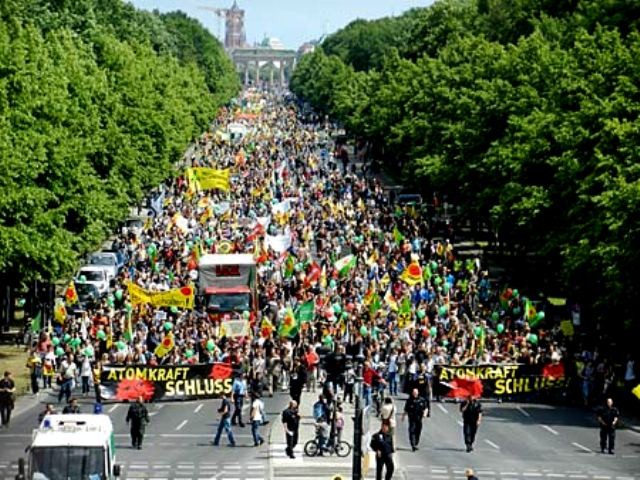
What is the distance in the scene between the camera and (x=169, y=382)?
48.4m

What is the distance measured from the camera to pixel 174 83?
14938 centimetres

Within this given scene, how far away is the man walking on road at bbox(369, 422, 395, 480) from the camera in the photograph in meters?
34.9

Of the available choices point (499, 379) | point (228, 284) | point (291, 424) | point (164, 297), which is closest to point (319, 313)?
point (164, 297)

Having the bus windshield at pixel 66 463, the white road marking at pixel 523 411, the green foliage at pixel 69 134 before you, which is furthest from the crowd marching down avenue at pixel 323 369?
the bus windshield at pixel 66 463

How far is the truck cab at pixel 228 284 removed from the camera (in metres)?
65.0

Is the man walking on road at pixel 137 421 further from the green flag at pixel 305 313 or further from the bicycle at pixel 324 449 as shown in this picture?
the green flag at pixel 305 313

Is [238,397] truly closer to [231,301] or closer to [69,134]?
[231,301]

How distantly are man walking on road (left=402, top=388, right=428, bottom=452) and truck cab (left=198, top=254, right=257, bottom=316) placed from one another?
2454 cm

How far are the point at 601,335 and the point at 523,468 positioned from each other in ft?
59.6

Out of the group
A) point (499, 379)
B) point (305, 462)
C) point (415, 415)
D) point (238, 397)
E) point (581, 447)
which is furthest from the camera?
point (499, 379)

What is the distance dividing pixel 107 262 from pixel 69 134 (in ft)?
32.6

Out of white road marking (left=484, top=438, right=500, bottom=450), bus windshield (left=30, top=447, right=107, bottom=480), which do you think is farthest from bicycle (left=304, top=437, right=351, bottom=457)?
bus windshield (left=30, top=447, right=107, bottom=480)

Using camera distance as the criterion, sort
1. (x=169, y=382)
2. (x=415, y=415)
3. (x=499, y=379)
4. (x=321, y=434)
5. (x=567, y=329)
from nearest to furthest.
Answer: (x=321, y=434) < (x=415, y=415) < (x=169, y=382) < (x=499, y=379) < (x=567, y=329)

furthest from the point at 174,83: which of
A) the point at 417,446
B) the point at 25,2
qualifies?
the point at 417,446
